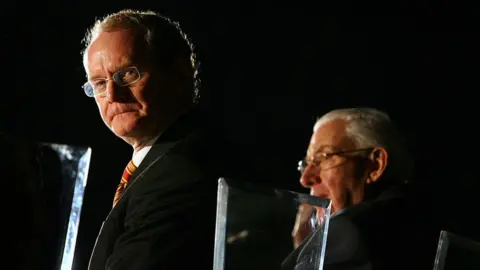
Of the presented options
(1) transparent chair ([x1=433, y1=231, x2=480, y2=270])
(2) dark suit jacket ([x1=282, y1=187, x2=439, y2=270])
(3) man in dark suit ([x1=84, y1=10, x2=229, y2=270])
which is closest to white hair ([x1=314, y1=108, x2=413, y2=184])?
(2) dark suit jacket ([x1=282, y1=187, x2=439, y2=270])

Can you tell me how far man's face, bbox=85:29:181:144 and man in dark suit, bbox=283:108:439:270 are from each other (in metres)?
0.53

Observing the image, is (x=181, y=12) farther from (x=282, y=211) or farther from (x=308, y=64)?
(x=282, y=211)

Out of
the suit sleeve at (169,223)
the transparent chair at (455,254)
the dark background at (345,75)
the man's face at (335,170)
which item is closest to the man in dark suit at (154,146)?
the suit sleeve at (169,223)

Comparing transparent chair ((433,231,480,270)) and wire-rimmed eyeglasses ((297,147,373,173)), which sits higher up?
wire-rimmed eyeglasses ((297,147,373,173))

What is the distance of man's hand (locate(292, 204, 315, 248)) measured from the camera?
1.23 meters

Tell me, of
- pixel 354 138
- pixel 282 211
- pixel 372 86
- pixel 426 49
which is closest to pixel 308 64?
pixel 372 86

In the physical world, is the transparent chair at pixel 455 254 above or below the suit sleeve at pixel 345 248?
above

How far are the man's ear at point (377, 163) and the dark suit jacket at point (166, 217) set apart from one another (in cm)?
93

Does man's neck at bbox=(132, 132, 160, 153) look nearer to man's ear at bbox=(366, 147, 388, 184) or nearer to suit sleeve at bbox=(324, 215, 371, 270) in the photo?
suit sleeve at bbox=(324, 215, 371, 270)

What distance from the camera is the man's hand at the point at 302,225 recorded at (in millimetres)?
1229

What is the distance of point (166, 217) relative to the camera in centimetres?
131

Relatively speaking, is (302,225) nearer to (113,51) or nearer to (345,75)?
(113,51)

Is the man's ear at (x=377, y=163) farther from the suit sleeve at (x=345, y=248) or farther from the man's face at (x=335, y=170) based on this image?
the suit sleeve at (x=345, y=248)

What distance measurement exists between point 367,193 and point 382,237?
0.35 metres
